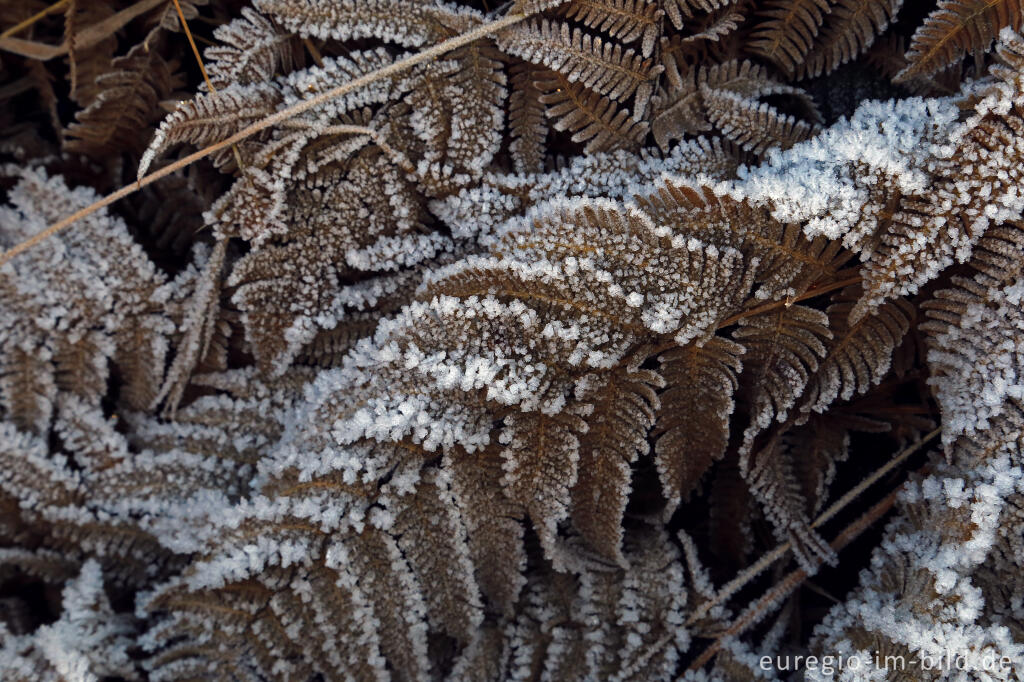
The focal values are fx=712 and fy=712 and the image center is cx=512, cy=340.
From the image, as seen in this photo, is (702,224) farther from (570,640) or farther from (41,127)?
(41,127)

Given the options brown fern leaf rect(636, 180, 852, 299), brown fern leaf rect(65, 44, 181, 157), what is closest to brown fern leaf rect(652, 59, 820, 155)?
brown fern leaf rect(636, 180, 852, 299)

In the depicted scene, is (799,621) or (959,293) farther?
(799,621)

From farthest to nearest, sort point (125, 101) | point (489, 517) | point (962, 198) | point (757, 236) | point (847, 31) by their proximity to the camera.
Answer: point (125, 101) < point (489, 517) < point (847, 31) < point (757, 236) < point (962, 198)

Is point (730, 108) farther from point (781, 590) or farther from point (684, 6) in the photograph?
point (781, 590)

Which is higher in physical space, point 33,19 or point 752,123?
point 33,19

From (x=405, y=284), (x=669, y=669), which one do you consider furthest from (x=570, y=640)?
(x=405, y=284)

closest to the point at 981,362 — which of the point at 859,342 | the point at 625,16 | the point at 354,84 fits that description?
the point at 859,342
